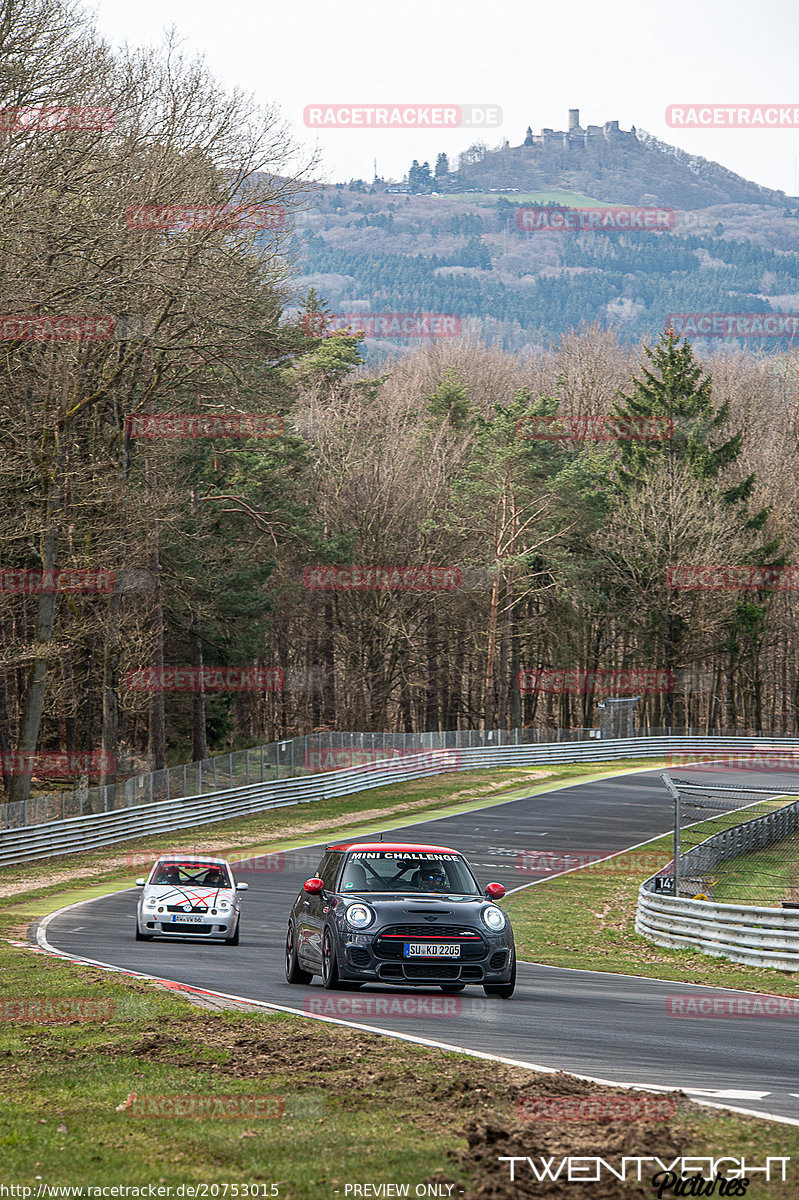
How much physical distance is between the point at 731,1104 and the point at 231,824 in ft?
119

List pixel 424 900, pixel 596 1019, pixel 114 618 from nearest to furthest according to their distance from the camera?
pixel 596 1019 → pixel 424 900 → pixel 114 618

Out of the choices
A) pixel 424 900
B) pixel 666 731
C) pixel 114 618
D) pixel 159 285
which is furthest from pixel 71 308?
pixel 666 731

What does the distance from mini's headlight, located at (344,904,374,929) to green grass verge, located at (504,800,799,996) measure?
19.8 feet

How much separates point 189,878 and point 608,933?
757 centimetres

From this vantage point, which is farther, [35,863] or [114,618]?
[114,618]

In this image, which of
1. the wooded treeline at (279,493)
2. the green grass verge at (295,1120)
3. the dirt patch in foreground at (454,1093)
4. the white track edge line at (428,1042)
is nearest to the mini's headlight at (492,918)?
the white track edge line at (428,1042)

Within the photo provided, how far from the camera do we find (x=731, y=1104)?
A: 7734 mm

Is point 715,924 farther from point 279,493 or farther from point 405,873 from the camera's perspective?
point 279,493

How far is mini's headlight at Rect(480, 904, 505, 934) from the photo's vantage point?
12812mm

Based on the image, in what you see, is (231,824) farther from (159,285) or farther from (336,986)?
(336,986)

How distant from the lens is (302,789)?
47875mm

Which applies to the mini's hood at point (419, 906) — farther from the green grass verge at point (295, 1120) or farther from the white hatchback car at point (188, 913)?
the white hatchback car at point (188, 913)

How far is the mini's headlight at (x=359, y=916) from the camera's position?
12680 millimetres

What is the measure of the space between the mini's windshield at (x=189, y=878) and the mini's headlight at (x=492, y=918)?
326 inches
